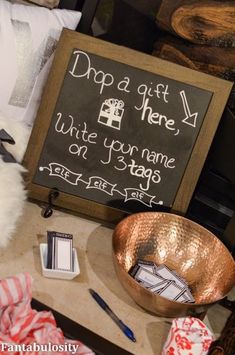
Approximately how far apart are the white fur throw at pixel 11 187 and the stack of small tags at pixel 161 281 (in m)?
0.34

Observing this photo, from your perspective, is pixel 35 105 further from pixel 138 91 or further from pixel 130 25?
pixel 130 25

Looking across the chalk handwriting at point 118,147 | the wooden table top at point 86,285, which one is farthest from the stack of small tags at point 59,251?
the chalk handwriting at point 118,147

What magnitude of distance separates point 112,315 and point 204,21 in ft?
2.81

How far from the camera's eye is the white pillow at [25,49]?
149cm

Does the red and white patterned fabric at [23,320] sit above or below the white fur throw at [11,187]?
below

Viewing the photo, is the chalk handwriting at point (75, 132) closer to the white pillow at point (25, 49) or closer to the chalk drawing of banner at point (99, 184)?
the chalk drawing of banner at point (99, 184)

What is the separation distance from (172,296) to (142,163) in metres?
0.37

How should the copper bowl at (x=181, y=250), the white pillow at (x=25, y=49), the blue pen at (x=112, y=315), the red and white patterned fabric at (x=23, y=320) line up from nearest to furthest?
the red and white patterned fabric at (x=23, y=320) → the blue pen at (x=112, y=315) → the copper bowl at (x=181, y=250) → the white pillow at (x=25, y=49)

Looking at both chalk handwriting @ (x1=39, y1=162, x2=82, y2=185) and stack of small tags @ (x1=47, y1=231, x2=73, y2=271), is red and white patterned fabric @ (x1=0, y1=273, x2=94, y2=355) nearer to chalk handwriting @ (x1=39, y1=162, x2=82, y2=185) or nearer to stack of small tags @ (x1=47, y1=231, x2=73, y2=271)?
stack of small tags @ (x1=47, y1=231, x2=73, y2=271)

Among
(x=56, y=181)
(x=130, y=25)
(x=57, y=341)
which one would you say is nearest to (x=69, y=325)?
(x=57, y=341)

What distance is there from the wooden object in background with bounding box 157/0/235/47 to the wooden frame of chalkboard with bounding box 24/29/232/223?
19 cm

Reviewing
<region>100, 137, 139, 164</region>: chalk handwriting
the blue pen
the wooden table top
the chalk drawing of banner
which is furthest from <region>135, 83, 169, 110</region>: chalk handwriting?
the blue pen

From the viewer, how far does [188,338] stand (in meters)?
1.11

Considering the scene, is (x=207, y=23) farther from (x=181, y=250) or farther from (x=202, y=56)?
(x=181, y=250)
